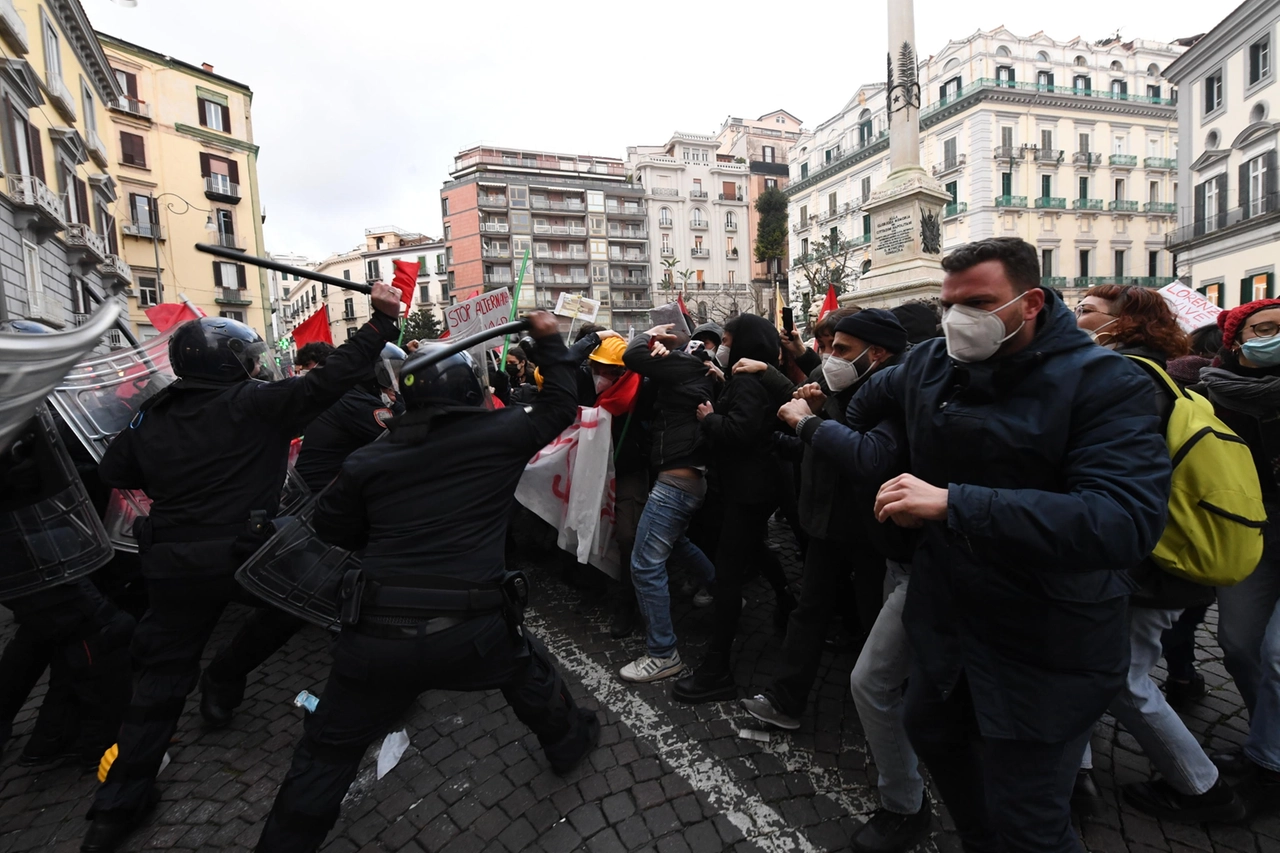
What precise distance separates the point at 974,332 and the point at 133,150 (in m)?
42.9

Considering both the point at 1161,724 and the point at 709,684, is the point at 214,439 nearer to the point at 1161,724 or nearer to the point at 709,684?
the point at 709,684

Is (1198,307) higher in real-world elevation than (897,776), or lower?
higher

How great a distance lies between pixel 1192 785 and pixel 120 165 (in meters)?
43.3

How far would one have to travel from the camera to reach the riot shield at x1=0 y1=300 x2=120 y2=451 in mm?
1445

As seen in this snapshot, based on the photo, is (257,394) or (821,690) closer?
(257,394)

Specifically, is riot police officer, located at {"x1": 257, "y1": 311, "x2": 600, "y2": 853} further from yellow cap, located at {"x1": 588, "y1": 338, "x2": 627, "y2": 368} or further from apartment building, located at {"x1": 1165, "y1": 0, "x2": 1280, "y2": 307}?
apartment building, located at {"x1": 1165, "y1": 0, "x2": 1280, "y2": 307}

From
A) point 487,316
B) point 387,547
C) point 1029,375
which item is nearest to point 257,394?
point 387,547

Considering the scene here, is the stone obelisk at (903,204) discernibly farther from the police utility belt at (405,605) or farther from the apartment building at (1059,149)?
the apartment building at (1059,149)

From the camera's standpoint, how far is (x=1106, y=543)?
1471 mm

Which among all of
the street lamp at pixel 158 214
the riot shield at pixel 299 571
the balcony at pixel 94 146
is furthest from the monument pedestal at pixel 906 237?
the street lamp at pixel 158 214

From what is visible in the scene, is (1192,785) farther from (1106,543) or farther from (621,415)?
(621,415)

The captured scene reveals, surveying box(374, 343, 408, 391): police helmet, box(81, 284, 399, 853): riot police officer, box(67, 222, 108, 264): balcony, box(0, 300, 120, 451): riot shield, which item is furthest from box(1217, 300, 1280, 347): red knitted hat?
box(67, 222, 108, 264): balcony

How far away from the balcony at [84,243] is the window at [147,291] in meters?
11.1

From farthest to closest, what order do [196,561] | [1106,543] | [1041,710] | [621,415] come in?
1. [621,415]
2. [196,561]
3. [1041,710]
4. [1106,543]
